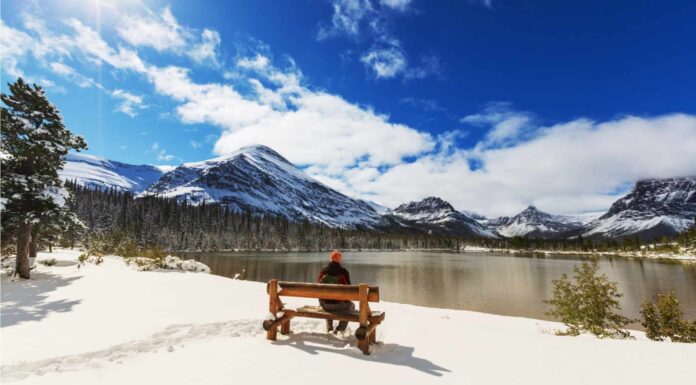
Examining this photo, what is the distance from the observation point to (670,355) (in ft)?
30.2

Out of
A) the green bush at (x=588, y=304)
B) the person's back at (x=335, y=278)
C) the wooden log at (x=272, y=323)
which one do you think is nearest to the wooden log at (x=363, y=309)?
the person's back at (x=335, y=278)

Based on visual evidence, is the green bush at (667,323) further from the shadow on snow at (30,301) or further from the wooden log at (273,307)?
the shadow on snow at (30,301)

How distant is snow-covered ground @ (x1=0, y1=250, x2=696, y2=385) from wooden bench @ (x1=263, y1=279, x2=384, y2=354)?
384mm

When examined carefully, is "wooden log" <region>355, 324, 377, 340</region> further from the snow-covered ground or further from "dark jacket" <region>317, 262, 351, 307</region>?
"dark jacket" <region>317, 262, 351, 307</region>

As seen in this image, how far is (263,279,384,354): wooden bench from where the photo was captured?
29.0ft

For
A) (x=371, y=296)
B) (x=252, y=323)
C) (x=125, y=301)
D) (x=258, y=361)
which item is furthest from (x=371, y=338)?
(x=125, y=301)

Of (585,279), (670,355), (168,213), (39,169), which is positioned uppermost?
(168,213)

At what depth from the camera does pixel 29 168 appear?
2186cm

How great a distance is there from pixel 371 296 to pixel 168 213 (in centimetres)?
20156

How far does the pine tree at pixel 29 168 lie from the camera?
2031 centimetres

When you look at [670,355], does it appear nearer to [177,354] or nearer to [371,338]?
[371,338]

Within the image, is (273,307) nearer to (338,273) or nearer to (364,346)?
(338,273)

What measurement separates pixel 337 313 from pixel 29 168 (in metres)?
22.8

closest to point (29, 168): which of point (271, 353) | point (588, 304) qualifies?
point (271, 353)
